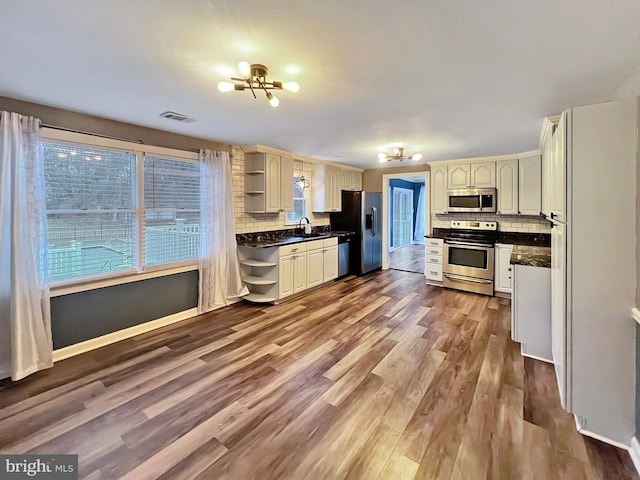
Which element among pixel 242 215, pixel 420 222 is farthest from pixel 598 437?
pixel 420 222

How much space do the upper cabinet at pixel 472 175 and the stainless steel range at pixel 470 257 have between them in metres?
0.70

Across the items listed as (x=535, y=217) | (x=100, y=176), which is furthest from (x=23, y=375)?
(x=535, y=217)

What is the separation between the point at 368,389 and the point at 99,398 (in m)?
2.11

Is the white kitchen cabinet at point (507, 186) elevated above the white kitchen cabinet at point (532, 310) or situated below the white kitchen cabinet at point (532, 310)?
above

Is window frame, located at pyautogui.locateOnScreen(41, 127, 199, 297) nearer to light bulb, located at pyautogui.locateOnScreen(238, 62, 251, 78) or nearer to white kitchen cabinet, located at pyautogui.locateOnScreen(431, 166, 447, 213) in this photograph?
light bulb, located at pyautogui.locateOnScreen(238, 62, 251, 78)

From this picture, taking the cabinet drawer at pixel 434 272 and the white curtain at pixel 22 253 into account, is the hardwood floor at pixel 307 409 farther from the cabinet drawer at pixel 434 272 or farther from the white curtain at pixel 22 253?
the cabinet drawer at pixel 434 272

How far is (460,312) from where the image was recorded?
13.6 feet

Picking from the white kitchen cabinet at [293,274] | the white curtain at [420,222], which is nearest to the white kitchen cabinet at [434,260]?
the white kitchen cabinet at [293,274]

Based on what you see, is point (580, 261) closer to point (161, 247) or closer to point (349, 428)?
point (349, 428)

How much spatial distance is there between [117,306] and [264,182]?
2507 millimetres

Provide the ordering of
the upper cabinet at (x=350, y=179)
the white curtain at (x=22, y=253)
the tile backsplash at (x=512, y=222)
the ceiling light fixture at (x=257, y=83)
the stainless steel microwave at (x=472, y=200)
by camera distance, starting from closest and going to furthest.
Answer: the ceiling light fixture at (x=257, y=83)
the white curtain at (x=22, y=253)
the tile backsplash at (x=512, y=222)
the stainless steel microwave at (x=472, y=200)
the upper cabinet at (x=350, y=179)

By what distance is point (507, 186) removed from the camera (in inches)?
197

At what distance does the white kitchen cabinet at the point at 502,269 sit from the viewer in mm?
4785

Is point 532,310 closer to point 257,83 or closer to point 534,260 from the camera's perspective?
point 534,260
